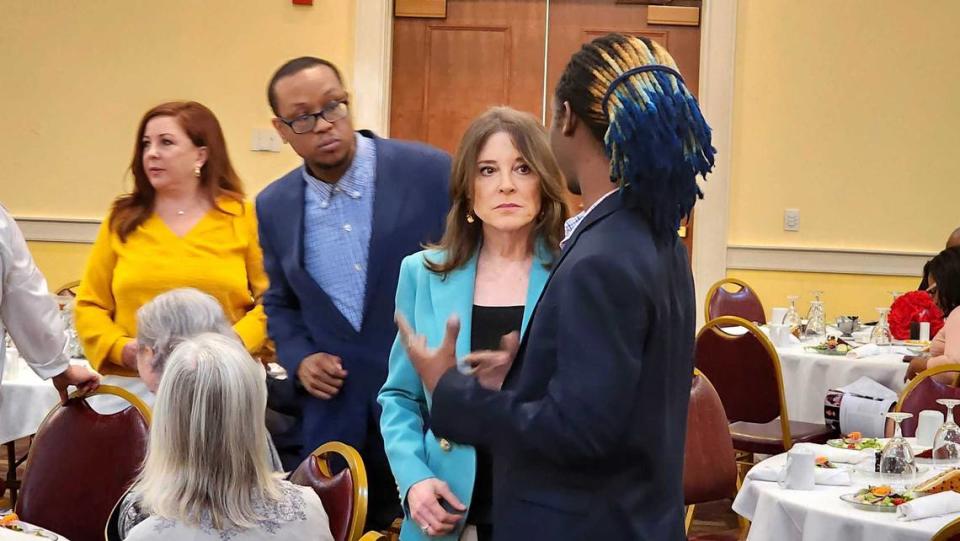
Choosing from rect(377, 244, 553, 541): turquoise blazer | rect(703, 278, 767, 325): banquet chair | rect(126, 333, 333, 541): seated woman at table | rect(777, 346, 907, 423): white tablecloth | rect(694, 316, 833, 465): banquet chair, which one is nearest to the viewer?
rect(126, 333, 333, 541): seated woman at table

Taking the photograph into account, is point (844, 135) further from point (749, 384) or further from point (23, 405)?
point (23, 405)

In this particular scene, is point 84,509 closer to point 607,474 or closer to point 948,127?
point 607,474

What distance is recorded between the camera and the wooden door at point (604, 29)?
729 cm

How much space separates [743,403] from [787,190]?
261 centimetres

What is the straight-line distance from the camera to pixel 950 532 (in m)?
2.39

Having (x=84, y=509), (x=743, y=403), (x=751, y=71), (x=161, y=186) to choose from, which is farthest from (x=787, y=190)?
(x=84, y=509)

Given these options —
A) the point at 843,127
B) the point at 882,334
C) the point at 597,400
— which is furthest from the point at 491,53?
the point at 597,400

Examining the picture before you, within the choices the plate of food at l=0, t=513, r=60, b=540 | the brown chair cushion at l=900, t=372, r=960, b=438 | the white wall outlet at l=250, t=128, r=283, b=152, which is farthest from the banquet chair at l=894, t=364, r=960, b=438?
the white wall outlet at l=250, t=128, r=283, b=152

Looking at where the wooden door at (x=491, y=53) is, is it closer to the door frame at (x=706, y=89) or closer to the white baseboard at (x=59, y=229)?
the door frame at (x=706, y=89)

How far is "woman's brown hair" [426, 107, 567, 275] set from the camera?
232cm

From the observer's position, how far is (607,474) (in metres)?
1.61

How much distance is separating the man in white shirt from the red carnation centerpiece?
4211 mm

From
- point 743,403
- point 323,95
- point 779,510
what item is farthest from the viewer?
point 743,403

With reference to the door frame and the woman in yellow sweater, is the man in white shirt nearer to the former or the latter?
the woman in yellow sweater
